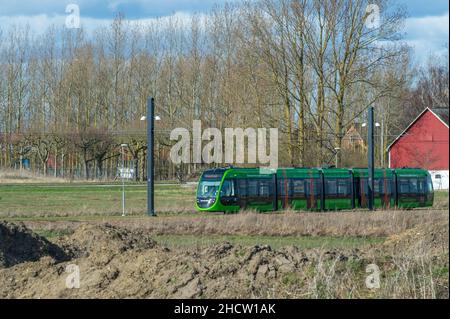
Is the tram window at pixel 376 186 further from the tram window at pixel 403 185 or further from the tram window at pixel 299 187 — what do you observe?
the tram window at pixel 299 187

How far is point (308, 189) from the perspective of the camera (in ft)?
132

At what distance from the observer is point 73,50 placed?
Result: 73.5 m

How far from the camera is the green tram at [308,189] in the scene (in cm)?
3844

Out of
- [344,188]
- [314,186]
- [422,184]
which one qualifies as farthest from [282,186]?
[422,184]

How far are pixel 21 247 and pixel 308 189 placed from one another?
2430 cm

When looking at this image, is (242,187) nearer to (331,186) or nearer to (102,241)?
(331,186)

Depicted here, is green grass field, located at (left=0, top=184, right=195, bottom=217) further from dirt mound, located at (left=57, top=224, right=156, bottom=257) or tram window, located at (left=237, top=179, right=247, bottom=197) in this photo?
dirt mound, located at (left=57, top=224, right=156, bottom=257)

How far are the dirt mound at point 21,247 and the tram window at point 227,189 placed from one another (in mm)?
19893

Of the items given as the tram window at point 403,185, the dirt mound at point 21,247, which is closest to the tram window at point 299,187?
the tram window at point 403,185

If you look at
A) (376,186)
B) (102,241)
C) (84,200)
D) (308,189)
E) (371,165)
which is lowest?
(84,200)

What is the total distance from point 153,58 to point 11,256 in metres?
62.1

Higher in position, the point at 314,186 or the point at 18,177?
the point at 18,177
